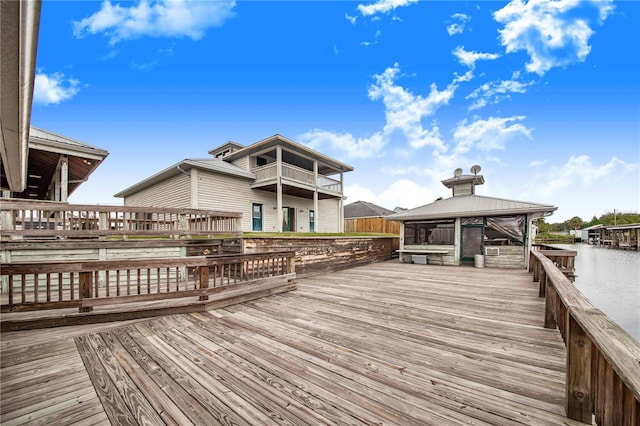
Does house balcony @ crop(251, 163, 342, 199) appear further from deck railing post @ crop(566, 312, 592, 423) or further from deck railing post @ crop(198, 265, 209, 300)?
deck railing post @ crop(566, 312, 592, 423)

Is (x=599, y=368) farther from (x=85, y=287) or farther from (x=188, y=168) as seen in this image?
(x=188, y=168)

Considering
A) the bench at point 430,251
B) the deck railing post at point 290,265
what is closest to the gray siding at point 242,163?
the deck railing post at point 290,265

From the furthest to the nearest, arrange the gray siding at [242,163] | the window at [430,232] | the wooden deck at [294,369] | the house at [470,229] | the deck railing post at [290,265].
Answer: the gray siding at [242,163] → the window at [430,232] → the house at [470,229] → the deck railing post at [290,265] → the wooden deck at [294,369]

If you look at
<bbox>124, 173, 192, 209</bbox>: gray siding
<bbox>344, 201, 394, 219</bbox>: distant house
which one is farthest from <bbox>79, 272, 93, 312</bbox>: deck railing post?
<bbox>344, 201, 394, 219</bbox>: distant house

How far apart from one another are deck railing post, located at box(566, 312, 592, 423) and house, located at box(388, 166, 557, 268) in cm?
928

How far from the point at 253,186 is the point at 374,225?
31.7 ft

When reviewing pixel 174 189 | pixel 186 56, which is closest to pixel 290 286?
pixel 174 189

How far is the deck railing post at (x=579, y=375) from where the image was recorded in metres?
1.68

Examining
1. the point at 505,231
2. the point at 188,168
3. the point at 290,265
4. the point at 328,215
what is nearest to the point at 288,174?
the point at 188,168

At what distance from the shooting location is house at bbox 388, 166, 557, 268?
30.8 feet

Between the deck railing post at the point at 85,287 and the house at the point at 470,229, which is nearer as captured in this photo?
the deck railing post at the point at 85,287

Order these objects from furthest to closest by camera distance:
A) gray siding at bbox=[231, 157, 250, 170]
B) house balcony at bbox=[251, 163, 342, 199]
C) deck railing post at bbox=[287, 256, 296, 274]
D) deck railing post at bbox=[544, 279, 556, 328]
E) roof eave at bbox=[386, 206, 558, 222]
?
gray siding at bbox=[231, 157, 250, 170]
house balcony at bbox=[251, 163, 342, 199]
roof eave at bbox=[386, 206, 558, 222]
deck railing post at bbox=[287, 256, 296, 274]
deck railing post at bbox=[544, 279, 556, 328]

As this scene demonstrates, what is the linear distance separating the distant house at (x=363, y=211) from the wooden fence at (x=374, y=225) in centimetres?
448

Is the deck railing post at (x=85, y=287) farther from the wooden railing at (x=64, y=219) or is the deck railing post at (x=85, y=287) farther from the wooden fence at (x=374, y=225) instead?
the wooden fence at (x=374, y=225)
